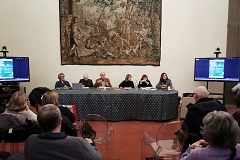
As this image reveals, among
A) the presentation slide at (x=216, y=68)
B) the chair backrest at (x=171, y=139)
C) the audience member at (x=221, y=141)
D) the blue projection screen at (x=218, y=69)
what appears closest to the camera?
the audience member at (x=221, y=141)

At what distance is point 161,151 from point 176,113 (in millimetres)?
3536

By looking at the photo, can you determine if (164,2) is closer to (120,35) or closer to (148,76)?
(120,35)

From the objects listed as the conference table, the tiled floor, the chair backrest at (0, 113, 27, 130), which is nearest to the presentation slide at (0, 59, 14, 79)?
the conference table

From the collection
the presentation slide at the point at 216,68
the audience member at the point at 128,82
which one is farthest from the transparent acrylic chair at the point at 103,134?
the presentation slide at the point at 216,68

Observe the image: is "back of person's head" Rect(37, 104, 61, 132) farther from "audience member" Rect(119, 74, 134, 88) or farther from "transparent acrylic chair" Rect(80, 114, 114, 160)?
"audience member" Rect(119, 74, 134, 88)

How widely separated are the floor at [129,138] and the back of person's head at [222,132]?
2367mm

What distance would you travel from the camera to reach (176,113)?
627cm

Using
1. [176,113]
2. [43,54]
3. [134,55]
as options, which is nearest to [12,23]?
[43,54]

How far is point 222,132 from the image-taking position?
1.59 metres

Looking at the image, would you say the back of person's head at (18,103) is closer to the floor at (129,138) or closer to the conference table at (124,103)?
the floor at (129,138)

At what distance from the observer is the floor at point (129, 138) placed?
156 inches

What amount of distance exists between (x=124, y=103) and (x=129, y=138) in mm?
1354

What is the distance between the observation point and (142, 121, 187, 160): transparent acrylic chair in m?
2.75

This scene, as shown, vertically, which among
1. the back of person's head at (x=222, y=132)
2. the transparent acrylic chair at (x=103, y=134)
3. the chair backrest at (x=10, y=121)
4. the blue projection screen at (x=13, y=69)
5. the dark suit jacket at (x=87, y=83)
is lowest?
the transparent acrylic chair at (x=103, y=134)
